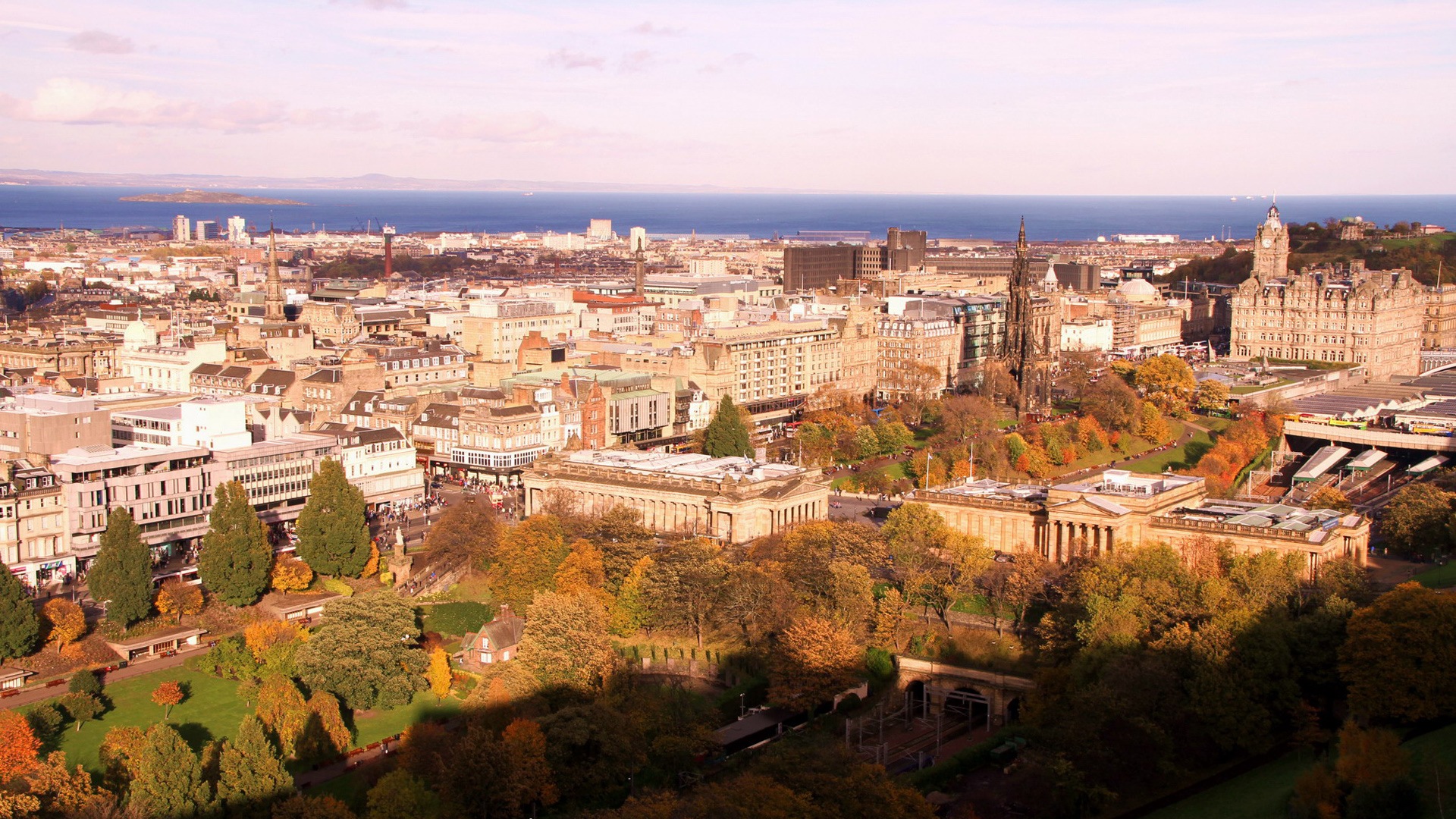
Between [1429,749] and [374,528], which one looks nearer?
[1429,749]

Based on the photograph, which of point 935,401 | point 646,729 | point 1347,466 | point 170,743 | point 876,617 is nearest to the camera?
point 170,743

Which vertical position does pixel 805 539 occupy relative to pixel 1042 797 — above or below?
above

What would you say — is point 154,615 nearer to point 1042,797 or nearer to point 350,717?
point 350,717

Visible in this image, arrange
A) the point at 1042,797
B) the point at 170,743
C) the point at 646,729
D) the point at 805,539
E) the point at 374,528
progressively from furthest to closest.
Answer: the point at 374,528 < the point at 805,539 < the point at 646,729 < the point at 1042,797 < the point at 170,743

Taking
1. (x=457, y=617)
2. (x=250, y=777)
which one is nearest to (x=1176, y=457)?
(x=457, y=617)

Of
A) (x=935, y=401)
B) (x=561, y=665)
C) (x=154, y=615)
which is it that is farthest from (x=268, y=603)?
(x=935, y=401)

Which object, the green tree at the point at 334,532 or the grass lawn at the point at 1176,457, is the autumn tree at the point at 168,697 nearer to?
the green tree at the point at 334,532
